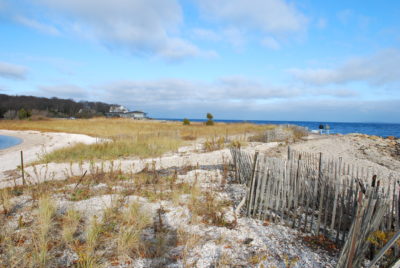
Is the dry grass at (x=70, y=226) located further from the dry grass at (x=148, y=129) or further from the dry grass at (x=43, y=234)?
the dry grass at (x=148, y=129)

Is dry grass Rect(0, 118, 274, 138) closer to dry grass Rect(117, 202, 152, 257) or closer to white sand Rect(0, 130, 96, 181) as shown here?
white sand Rect(0, 130, 96, 181)

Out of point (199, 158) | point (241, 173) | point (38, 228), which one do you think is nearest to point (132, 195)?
point (38, 228)

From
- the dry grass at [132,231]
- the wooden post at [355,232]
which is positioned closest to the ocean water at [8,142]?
the dry grass at [132,231]

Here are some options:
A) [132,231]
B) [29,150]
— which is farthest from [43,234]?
[29,150]

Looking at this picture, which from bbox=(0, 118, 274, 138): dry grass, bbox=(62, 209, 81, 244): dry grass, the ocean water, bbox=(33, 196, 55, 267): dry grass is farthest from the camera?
bbox=(0, 118, 274, 138): dry grass

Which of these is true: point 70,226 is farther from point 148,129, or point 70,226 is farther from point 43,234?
point 148,129

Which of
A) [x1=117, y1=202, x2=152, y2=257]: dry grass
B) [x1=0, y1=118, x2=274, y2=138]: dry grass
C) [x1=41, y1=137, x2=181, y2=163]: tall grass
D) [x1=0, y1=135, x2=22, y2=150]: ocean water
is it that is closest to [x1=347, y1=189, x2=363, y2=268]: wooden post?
[x1=117, y1=202, x2=152, y2=257]: dry grass

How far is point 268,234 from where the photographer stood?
3475mm

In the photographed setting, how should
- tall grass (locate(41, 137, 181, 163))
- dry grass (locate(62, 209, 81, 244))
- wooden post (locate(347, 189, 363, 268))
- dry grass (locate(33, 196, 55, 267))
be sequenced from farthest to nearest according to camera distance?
tall grass (locate(41, 137, 181, 163)) < dry grass (locate(62, 209, 81, 244)) < dry grass (locate(33, 196, 55, 267)) < wooden post (locate(347, 189, 363, 268))

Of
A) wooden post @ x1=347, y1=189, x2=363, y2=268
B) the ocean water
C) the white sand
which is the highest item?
wooden post @ x1=347, y1=189, x2=363, y2=268

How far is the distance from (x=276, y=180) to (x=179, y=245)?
2053 millimetres

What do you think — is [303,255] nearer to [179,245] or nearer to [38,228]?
[179,245]

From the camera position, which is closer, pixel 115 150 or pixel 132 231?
pixel 132 231

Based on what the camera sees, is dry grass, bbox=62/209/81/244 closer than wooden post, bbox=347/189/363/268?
No
